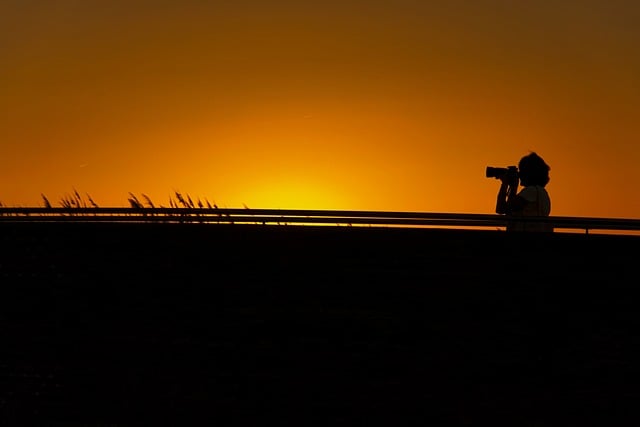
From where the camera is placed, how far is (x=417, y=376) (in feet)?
45.0

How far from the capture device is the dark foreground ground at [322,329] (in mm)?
13586

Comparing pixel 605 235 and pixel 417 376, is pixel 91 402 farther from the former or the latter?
pixel 605 235

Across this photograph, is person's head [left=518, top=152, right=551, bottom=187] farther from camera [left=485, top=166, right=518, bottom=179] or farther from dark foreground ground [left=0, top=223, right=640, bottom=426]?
dark foreground ground [left=0, top=223, right=640, bottom=426]

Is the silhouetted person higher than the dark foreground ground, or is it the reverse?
the silhouetted person

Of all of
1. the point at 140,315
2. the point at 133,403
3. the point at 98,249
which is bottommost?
the point at 133,403

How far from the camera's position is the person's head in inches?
566

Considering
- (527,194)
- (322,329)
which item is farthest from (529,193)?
(322,329)

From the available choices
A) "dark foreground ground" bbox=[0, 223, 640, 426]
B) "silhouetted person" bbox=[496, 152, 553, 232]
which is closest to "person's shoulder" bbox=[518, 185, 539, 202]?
"silhouetted person" bbox=[496, 152, 553, 232]

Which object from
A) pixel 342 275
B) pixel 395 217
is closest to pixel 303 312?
pixel 342 275

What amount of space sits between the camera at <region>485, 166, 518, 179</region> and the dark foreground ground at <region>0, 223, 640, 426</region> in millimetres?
780

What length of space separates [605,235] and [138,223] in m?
5.54

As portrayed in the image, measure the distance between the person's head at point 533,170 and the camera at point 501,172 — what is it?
1.17 ft

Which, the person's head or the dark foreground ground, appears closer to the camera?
the dark foreground ground

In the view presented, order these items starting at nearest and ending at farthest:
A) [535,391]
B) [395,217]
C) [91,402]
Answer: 1. [535,391]
2. [91,402]
3. [395,217]
